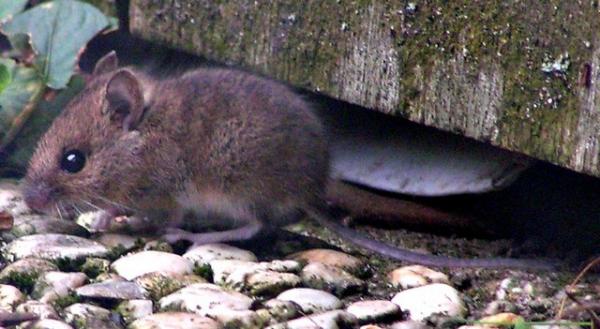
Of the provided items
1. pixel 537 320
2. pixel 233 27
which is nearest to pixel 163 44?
pixel 233 27

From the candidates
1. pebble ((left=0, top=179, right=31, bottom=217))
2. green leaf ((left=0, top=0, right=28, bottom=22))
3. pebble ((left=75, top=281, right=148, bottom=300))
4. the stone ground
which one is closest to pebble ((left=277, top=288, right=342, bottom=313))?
the stone ground

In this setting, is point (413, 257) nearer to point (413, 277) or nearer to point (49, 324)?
point (413, 277)

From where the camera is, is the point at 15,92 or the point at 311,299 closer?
the point at 311,299

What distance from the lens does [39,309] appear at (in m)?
3.21

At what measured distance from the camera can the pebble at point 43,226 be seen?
13.4ft

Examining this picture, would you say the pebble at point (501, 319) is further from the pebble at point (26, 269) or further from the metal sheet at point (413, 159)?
the pebble at point (26, 269)

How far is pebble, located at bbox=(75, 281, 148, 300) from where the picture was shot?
10.9ft

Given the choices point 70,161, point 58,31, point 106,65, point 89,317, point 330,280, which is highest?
point 58,31

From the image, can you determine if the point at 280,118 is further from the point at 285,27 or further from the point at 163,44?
the point at 163,44

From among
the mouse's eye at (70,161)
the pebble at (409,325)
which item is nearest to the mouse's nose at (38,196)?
the mouse's eye at (70,161)

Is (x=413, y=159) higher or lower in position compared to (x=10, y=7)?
lower

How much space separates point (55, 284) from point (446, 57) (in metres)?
1.58

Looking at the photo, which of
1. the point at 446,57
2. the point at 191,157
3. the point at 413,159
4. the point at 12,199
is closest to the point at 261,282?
the point at 191,157

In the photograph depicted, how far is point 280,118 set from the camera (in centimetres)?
408
